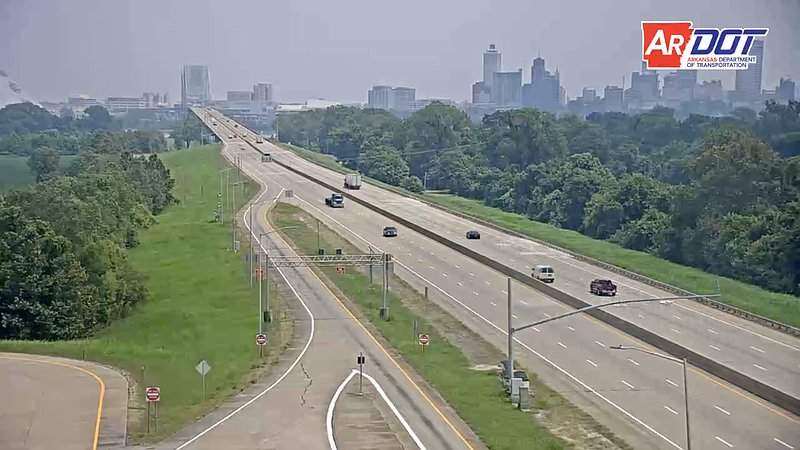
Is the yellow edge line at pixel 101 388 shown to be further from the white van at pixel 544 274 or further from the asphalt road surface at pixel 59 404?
the white van at pixel 544 274

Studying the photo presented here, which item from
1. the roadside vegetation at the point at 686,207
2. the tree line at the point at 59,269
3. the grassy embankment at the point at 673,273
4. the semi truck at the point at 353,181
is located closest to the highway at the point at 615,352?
Result: the grassy embankment at the point at 673,273

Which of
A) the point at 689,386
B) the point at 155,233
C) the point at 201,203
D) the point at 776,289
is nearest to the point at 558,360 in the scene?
the point at 689,386

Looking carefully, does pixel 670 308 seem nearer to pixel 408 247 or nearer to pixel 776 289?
pixel 776 289

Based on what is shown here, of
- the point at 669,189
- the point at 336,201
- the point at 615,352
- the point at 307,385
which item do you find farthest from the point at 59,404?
the point at 336,201

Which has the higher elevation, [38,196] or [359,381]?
[38,196]

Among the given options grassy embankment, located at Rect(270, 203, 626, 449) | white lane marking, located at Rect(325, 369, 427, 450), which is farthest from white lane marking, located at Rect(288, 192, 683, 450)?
white lane marking, located at Rect(325, 369, 427, 450)

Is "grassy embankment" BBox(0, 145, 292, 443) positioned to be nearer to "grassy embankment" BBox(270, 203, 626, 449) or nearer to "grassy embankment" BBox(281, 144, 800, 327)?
"grassy embankment" BBox(270, 203, 626, 449)
